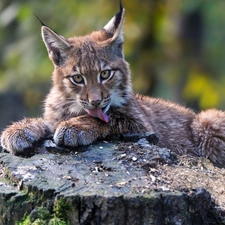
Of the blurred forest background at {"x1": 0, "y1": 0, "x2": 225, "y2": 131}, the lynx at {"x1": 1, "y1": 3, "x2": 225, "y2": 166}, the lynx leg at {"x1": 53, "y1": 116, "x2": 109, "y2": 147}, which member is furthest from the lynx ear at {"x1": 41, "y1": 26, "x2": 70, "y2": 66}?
the blurred forest background at {"x1": 0, "y1": 0, "x2": 225, "y2": 131}

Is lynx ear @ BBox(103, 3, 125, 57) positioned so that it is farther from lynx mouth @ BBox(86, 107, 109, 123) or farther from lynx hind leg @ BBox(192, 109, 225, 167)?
lynx hind leg @ BBox(192, 109, 225, 167)

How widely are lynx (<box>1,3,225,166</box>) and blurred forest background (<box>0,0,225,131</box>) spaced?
766 centimetres

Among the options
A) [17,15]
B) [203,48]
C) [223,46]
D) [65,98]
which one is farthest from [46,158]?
[223,46]

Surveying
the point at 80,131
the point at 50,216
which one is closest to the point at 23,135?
the point at 80,131

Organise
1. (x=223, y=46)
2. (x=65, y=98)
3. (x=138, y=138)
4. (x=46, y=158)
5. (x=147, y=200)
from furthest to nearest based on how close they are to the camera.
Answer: (x=223, y=46)
(x=65, y=98)
(x=138, y=138)
(x=46, y=158)
(x=147, y=200)

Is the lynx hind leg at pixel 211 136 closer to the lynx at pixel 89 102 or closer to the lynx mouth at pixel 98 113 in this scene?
the lynx at pixel 89 102

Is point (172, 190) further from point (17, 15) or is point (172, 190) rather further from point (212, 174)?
point (17, 15)

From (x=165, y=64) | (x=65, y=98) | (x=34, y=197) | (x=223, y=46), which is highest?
(x=223, y=46)

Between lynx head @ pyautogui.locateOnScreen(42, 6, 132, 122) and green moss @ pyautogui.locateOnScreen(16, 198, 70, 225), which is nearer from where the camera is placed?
green moss @ pyautogui.locateOnScreen(16, 198, 70, 225)

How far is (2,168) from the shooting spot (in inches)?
265

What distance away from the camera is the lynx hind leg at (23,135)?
24.5 ft

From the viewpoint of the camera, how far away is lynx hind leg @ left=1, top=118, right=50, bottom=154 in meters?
7.46

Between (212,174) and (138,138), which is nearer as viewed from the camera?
(212,174)

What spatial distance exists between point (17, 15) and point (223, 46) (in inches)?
327
